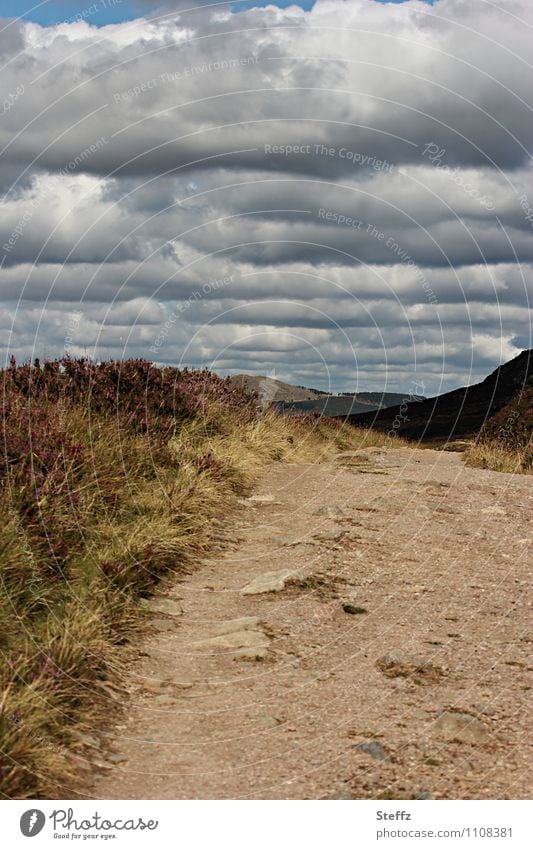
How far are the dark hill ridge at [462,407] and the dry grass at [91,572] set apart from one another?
89.7ft

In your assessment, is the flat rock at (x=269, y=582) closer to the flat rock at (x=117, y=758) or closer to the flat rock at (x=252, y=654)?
the flat rock at (x=252, y=654)

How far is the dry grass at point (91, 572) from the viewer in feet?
16.0

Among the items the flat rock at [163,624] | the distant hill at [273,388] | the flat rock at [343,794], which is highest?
the distant hill at [273,388]

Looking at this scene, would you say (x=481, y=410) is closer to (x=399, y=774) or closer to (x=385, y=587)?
(x=385, y=587)

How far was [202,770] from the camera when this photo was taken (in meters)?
4.89

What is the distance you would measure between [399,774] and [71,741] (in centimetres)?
198

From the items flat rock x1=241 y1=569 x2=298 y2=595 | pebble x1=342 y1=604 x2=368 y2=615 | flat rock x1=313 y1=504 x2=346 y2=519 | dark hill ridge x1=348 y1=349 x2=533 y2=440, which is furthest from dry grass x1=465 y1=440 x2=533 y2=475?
dark hill ridge x1=348 y1=349 x2=533 y2=440

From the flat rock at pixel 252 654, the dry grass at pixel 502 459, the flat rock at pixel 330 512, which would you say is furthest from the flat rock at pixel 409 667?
the dry grass at pixel 502 459

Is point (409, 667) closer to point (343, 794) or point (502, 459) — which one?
point (343, 794)

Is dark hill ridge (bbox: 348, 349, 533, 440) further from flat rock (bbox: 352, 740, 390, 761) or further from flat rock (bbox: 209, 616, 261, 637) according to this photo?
flat rock (bbox: 352, 740, 390, 761)
